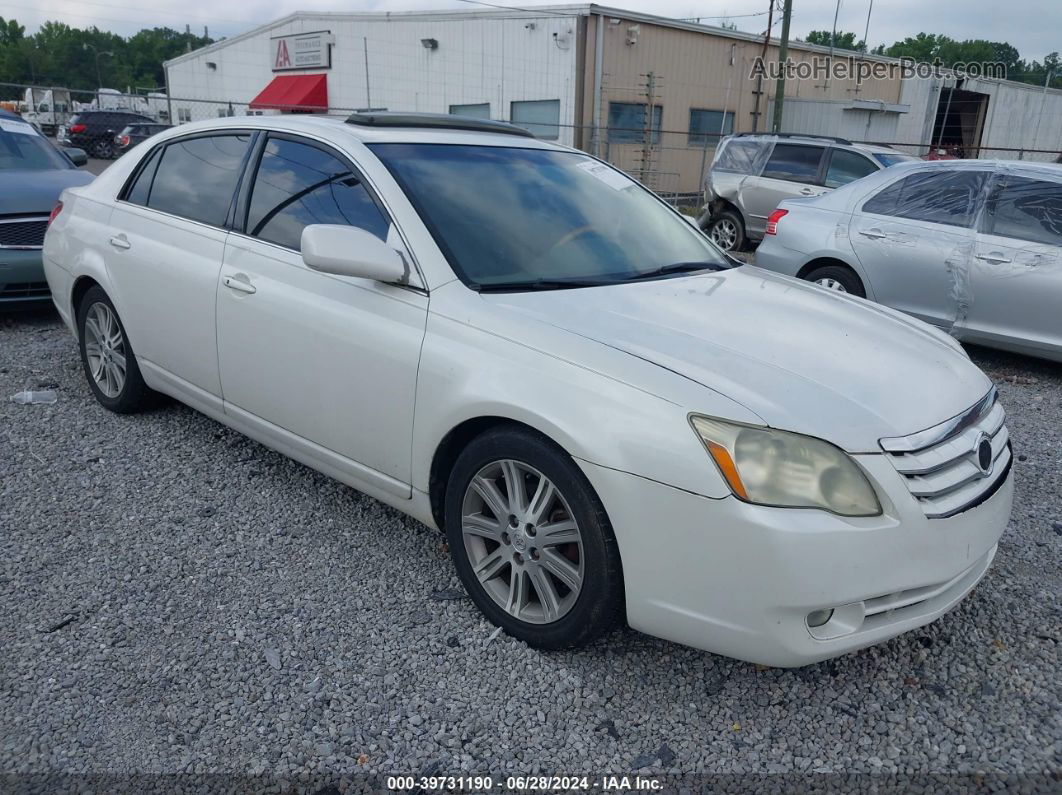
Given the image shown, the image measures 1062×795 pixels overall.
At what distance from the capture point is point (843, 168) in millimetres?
11406

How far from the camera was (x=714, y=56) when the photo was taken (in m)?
24.9

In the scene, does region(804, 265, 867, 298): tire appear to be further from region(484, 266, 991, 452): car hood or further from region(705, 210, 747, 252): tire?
region(705, 210, 747, 252): tire

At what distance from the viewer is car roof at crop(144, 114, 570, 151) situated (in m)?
3.46

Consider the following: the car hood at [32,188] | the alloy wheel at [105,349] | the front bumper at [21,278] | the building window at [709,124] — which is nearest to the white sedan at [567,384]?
the alloy wheel at [105,349]

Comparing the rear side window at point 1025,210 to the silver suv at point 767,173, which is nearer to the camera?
the rear side window at point 1025,210

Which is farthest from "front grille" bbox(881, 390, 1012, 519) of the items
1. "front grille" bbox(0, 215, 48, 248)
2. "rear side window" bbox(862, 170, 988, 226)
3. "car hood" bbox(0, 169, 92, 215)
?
"car hood" bbox(0, 169, 92, 215)

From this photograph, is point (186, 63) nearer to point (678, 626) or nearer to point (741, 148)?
point (741, 148)

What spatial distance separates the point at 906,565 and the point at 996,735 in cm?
62

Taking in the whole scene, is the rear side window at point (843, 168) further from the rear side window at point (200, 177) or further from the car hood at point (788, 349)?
the rear side window at point (200, 177)

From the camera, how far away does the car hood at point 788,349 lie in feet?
7.81

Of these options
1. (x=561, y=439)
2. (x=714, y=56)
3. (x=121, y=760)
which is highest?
(x=714, y=56)

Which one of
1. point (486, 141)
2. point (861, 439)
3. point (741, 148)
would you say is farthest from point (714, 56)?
point (861, 439)

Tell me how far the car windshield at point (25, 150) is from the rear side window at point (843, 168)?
914 centimetres

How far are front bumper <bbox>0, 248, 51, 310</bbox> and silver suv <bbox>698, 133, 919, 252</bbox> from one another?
8.86 meters
